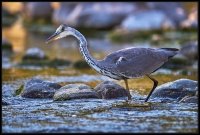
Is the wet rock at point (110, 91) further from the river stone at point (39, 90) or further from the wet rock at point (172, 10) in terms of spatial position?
the wet rock at point (172, 10)

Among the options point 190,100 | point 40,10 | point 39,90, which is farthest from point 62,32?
point 40,10

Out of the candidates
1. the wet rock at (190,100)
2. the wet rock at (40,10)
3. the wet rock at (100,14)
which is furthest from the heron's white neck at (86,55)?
the wet rock at (40,10)

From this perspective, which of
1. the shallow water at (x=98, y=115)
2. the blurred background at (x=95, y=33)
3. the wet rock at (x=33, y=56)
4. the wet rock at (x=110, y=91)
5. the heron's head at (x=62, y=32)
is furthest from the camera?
the wet rock at (x=33, y=56)

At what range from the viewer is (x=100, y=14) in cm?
3516

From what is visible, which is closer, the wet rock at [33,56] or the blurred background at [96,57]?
the blurred background at [96,57]

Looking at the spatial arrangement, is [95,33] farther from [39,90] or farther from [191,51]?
[39,90]

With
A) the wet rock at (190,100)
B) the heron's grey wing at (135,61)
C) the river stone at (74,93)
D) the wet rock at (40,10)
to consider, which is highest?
the wet rock at (40,10)

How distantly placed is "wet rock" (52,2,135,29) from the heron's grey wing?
21112 mm

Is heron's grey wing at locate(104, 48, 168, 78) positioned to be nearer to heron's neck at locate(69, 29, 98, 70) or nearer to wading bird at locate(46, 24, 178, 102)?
wading bird at locate(46, 24, 178, 102)

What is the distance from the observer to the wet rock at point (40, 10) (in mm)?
39750

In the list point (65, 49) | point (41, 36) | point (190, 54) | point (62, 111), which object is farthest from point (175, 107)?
point (41, 36)

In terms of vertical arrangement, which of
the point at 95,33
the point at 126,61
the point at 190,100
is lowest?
the point at 190,100

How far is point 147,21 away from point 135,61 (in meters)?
19.1

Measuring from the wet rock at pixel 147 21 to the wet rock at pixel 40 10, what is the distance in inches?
306
